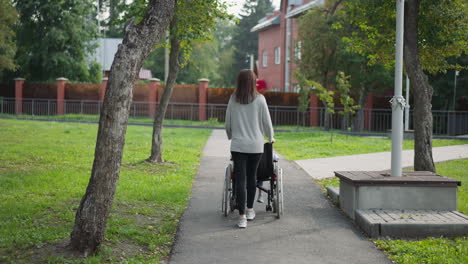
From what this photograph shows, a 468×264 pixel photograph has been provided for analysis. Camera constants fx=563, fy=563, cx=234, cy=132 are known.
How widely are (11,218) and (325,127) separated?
2338cm

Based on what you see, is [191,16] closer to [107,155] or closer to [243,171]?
[243,171]

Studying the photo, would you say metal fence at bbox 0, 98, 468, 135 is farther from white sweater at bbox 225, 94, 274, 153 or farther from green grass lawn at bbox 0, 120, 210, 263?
white sweater at bbox 225, 94, 274, 153

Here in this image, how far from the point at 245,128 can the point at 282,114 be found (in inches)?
969

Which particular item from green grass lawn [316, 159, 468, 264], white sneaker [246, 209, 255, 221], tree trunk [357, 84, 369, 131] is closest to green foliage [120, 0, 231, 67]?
white sneaker [246, 209, 255, 221]

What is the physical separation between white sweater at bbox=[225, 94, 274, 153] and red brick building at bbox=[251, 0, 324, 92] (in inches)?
1241

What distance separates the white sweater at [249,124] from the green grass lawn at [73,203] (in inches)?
50.0

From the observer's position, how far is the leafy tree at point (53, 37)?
40281 millimetres

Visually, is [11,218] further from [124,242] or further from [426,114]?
[426,114]

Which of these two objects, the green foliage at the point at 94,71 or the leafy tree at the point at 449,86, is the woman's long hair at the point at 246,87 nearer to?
the leafy tree at the point at 449,86

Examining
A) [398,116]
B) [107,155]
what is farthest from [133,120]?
[107,155]

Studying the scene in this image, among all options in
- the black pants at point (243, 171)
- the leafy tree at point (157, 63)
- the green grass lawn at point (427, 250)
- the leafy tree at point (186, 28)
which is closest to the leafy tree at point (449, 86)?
the leafy tree at point (186, 28)

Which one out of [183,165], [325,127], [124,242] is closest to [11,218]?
[124,242]

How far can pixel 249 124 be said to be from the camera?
6617 mm

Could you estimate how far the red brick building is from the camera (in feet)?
132
